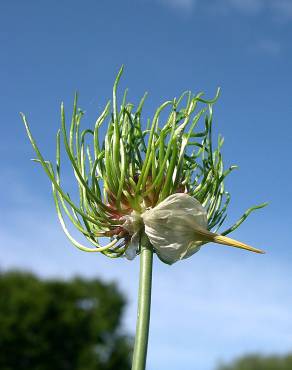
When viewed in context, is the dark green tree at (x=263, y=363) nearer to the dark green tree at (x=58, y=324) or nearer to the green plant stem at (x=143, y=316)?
the dark green tree at (x=58, y=324)

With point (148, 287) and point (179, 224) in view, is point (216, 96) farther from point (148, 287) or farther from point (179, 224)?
point (148, 287)

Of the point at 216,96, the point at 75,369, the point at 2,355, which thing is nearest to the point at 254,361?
the point at 75,369

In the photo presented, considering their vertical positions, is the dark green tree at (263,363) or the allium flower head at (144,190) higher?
the dark green tree at (263,363)

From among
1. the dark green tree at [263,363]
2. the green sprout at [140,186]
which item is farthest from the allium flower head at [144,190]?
the dark green tree at [263,363]

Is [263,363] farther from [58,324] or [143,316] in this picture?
[143,316]

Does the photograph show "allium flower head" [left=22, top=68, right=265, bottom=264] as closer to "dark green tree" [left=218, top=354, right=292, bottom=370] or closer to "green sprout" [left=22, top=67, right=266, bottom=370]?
"green sprout" [left=22, top=67, right=266, bottom=370]

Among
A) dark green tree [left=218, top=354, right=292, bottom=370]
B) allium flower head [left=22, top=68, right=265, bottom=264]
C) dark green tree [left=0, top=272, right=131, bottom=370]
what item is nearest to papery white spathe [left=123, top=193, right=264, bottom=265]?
allium flower head [left=22, top=68, right=265, bottom=264]
